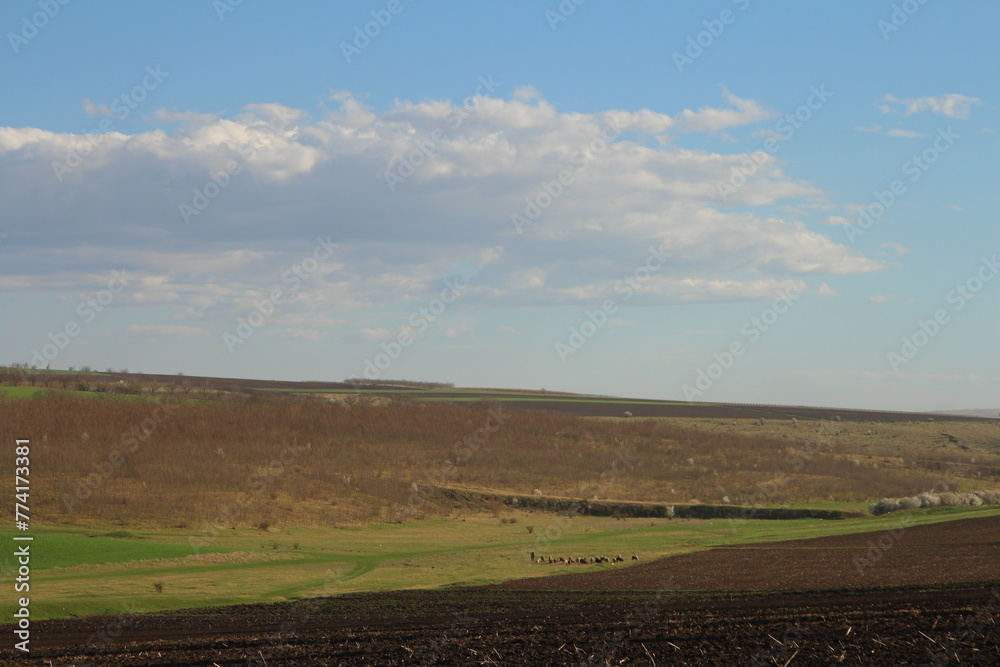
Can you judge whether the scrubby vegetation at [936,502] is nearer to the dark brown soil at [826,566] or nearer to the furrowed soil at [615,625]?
the dark brown soil at [826,566]

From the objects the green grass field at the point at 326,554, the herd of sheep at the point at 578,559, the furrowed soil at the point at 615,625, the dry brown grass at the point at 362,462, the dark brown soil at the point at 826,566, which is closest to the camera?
the furrowed soil at the point at 615,625

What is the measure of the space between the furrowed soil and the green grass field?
104 inches

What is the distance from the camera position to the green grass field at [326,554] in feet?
78.6

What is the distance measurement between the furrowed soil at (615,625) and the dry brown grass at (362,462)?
20464mm

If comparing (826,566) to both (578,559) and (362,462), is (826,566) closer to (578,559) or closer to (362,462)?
(578,559)

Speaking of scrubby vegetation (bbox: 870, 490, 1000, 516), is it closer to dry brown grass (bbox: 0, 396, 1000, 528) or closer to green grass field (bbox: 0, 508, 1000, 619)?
green grass field (bbox: 0, 508, 1000, 619)

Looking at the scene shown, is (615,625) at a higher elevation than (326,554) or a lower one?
higher

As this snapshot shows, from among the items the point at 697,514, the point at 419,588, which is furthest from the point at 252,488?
the point at 697,514

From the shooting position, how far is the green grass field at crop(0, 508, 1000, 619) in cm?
2397

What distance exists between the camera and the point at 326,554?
33.0 m

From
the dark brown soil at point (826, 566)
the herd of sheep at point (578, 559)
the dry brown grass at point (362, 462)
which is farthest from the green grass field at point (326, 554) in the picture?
the dry brown grass at point (362, 462)

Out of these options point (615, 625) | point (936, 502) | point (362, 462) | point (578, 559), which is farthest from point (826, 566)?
point (362, 462)

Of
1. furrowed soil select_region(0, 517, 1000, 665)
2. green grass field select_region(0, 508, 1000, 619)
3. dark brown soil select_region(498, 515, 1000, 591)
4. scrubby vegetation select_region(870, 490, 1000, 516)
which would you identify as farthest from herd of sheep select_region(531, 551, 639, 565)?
scrubby vegetation select_region(870, 490, 1000, 516)

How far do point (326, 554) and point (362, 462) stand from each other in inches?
864
